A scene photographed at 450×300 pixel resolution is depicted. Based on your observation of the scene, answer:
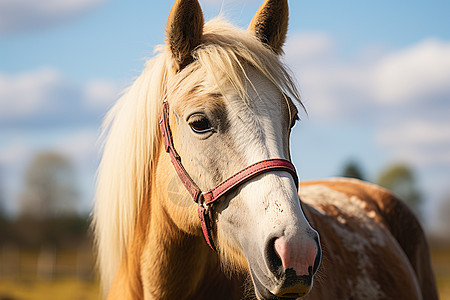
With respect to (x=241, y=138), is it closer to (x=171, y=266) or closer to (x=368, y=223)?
(x=171, y=266)

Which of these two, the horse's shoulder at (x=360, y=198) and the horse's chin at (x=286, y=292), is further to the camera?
the horse's shoulder at (x=360, y=198)

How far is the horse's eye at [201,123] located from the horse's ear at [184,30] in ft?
1.47

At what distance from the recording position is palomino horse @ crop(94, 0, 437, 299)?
6.93 ft

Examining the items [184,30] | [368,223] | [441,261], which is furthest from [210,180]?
[441,261]

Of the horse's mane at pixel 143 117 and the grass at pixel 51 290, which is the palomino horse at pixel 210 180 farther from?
the grass at pixel 51 290

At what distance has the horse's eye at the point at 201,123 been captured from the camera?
2.40 meters

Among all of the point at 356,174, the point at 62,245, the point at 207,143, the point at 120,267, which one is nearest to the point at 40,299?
the point at 120,267

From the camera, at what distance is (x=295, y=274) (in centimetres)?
200

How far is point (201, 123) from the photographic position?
242 centimetres

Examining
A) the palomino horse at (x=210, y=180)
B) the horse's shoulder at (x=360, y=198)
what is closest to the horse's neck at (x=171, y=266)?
the palomino horse at (x=210, y=180)

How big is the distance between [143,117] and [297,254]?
4.70 feet

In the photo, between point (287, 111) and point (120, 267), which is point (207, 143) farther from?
point (120, 267)

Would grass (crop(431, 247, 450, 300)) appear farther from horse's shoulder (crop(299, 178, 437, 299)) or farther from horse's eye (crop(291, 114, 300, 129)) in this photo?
horse's eye (crop(291, 114, 300, 129))

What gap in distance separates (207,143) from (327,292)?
154 cm
